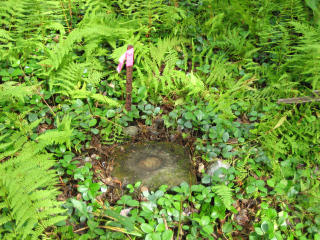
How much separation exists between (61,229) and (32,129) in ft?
3.41

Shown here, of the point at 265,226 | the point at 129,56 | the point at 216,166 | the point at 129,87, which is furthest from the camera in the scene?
the point at 129,87

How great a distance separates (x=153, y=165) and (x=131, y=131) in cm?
45

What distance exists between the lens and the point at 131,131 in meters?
2.65

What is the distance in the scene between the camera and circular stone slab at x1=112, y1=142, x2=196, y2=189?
230 cm

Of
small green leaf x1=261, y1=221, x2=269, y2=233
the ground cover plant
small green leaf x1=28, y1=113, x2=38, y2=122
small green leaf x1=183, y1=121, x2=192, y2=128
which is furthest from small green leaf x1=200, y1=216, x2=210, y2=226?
small green leaf x1=28, y1=113, x2=38, y2=122

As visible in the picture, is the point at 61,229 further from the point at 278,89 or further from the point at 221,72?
the point at 278,89

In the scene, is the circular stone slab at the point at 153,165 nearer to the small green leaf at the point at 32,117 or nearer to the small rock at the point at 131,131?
the small rock at the point at 131,131

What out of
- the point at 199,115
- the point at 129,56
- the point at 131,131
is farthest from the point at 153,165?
the point at 129,56

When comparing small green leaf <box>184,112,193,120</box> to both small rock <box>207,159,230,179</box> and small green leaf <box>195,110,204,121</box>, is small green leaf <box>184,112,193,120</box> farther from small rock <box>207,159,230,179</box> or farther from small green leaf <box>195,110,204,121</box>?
small rock <box>207,159,230,179</box>

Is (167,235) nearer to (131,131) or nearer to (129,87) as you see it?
(131,131)

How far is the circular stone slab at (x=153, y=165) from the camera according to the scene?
2.30 metres

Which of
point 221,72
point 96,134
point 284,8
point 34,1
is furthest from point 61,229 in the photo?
point 284,8

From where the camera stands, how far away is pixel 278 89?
298 centimetres

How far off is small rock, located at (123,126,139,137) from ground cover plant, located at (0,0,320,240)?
0.11 feet
